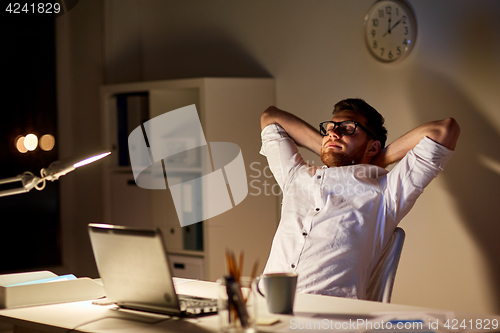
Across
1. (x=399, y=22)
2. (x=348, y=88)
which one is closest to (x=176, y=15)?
(x=348, y=88)

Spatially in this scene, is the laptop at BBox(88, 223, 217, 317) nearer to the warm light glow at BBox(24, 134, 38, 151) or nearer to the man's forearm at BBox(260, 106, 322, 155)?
the man's forearm at BBox(260, 106, 322, 155)

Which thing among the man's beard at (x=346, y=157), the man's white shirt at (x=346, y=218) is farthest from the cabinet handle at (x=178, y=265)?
the man's beard at (x=346, y=157)

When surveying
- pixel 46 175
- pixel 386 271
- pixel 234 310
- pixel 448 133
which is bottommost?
pixel 386 271

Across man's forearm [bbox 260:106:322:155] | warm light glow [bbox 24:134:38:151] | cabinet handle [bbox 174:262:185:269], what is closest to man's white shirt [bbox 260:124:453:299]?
man's forearm [bbox 260:106:322:155]

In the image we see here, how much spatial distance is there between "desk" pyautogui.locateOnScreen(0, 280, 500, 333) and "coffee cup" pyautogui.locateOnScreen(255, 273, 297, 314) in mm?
26

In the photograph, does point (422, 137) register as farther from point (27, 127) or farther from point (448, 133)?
point (27, 127)

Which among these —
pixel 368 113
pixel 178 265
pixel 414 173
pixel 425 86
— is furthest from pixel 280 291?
pixel 178 265

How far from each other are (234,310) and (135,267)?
32cm

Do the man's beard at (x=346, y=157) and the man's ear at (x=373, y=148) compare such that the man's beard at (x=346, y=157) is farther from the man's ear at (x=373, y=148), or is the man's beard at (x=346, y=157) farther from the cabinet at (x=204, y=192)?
the cabinet at (x=204, y=192)

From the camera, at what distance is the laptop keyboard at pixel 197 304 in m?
1.31

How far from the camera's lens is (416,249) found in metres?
2.59

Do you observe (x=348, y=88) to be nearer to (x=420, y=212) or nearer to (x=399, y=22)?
(x=399, y=22)

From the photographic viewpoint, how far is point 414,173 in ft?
6.33

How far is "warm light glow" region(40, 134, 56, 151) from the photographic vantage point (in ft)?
12.8
